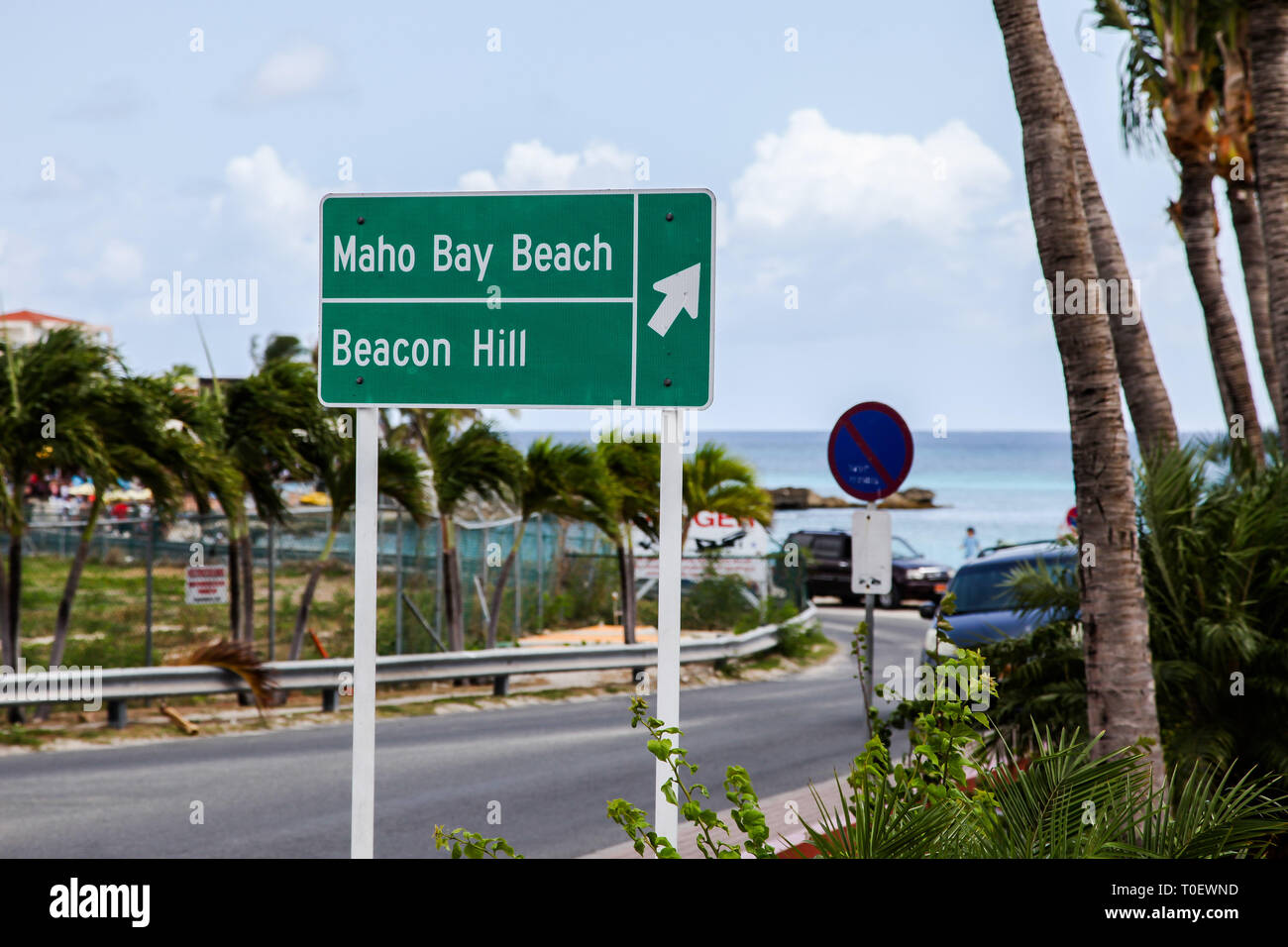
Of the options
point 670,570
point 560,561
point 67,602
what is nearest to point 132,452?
point 67,602

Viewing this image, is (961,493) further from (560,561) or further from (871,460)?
(871,460)

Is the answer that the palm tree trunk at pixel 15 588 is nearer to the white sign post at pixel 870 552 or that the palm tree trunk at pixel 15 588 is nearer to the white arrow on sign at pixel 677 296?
the white sign post at pixel 870 552

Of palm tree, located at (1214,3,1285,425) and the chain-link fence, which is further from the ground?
palm tree, located at (1214,3,1285,425)

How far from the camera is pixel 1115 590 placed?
246 inches

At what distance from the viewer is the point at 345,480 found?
626 inches

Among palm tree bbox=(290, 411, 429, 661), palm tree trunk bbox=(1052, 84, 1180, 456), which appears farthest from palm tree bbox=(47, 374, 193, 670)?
palm tree trunk bbox=(1052, 84, 1180, 456)

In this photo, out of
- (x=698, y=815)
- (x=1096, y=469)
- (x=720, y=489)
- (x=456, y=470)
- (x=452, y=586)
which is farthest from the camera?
(x=720, y=489)

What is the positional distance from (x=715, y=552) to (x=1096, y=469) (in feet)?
58.9

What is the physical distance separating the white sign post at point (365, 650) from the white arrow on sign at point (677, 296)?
112cm

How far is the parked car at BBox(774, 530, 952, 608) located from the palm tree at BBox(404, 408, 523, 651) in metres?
14.4

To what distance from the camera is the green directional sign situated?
4.40 m

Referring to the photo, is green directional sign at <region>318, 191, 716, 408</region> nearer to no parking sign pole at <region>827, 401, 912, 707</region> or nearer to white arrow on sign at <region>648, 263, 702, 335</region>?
white arrow on sign at <region>648, 263, 702, 335</region>
